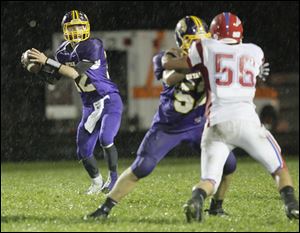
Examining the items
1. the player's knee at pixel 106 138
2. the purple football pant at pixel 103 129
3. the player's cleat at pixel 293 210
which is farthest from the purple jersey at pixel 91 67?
the player's cleat at pixel 293 210

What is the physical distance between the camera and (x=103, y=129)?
335 inches

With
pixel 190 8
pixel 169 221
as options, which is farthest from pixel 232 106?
pixel 190 8

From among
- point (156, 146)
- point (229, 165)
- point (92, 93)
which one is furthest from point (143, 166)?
point (92, 93)

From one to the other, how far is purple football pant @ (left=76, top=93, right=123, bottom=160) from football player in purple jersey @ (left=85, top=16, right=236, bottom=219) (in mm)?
1939

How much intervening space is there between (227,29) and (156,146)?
1003 millimetres

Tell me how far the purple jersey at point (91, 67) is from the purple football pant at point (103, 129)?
0.10 m

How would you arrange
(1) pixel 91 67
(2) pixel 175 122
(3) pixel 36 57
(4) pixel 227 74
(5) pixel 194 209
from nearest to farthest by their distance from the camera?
1. (5) pixel 194 209
2. (4) pixel 227 74
3. (2) pixel 175 122
4. (3) pixel 36 57
5. (1) pixel 91 67

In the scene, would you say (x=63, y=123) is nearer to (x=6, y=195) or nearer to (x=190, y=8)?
(x=190, y=8)

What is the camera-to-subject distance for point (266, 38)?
2272 cm

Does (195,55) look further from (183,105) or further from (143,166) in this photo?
(143,166)

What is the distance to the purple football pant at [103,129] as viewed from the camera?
27.9 ft

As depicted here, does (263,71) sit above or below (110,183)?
above

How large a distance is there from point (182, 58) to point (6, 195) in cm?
307

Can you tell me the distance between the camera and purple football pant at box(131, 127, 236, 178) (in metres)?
6.25
